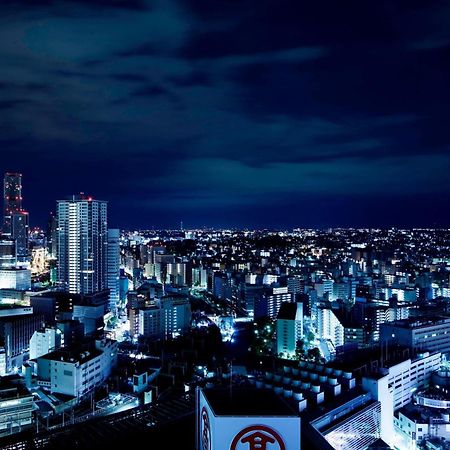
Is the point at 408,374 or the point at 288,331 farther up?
the point at 288,331

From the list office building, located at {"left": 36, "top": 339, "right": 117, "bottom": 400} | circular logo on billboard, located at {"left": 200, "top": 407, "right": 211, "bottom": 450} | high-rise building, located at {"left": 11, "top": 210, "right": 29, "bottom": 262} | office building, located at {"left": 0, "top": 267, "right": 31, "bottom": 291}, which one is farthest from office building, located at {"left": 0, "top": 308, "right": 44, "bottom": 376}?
high-rise building, located at {"left": 11, "top": 210, "right": 29, "bottom": 262}

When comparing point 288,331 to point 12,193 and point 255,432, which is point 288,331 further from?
point 12,193

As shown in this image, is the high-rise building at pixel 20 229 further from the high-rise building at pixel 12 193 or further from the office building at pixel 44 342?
A: the office building at pixel 44 342

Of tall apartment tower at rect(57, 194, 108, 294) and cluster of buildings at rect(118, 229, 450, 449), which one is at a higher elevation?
tall apartment tower at rect(57, 194, 108, 294)

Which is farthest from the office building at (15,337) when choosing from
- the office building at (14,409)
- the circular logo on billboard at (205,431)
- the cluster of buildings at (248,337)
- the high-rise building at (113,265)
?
the circular logo on billboard at (205,431)

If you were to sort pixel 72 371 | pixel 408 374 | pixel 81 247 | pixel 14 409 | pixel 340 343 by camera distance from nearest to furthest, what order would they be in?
pixel 14 409
pixel 408 374
pixel 72 371
pixel 340 343
pixel 81 247

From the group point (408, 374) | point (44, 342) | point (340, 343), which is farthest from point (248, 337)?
point (408, 374)

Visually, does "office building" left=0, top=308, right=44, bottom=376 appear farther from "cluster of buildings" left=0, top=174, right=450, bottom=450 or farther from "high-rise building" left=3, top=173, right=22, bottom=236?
"high-rise building" left=3, top=173, right=22, bottom=236
